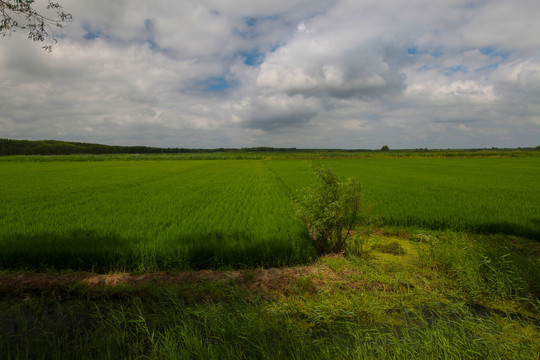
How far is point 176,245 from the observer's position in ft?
19.6

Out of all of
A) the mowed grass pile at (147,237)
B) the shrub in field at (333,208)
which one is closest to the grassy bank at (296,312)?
the mowed grass pile at (147,237)

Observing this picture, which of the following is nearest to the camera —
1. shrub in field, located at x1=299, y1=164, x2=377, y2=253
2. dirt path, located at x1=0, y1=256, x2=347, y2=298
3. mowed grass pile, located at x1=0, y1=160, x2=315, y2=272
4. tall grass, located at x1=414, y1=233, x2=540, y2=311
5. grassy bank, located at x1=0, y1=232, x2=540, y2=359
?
grassy bank, located at x1=0, y1=232, x2=540, y2=359

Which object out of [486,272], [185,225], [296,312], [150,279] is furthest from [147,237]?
[486,272]

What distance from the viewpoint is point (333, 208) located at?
6.09 meters

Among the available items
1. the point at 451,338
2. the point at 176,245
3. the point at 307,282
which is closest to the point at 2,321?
the point at 176,245

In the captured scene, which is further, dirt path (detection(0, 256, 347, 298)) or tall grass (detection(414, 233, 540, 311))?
dirt path (detection(0, 256, 347, 298))

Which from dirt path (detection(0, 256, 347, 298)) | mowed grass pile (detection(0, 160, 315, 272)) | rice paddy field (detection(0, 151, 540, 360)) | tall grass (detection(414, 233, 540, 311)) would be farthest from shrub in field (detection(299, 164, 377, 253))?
tall grass (detection(414, 233, 540, 311))

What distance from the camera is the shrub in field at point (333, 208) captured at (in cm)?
622

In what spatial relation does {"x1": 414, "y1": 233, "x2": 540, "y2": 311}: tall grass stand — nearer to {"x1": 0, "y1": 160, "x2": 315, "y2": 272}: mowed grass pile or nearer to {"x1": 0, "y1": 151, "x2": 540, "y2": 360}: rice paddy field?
{"x1": 0, "y1": 151, "x2": 540, "y2": 360}: rice paddy field

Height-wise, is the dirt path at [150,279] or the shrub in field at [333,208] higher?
the shrub in field at [333,208]

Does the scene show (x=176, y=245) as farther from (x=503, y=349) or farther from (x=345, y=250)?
(x=503, y=349)

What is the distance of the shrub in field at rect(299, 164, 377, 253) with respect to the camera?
622 centimetres

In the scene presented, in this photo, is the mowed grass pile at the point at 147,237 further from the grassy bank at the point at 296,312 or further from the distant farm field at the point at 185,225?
the grassy bank at the point at 296,312

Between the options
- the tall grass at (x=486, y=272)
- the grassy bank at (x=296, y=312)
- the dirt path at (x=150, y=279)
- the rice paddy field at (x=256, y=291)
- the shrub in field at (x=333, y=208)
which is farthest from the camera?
the shrub in field at (x=333, y=208)
